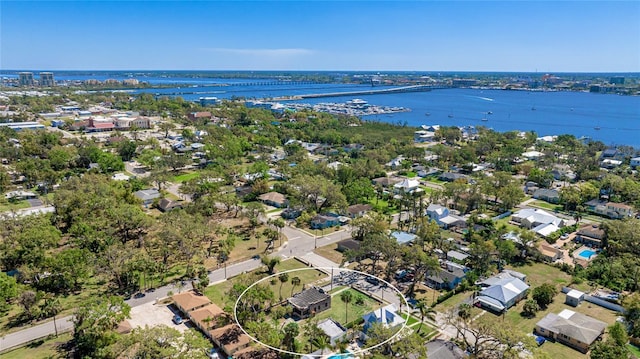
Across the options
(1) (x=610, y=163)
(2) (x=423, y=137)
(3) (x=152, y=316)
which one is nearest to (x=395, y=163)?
(2) (x=423, y=137)

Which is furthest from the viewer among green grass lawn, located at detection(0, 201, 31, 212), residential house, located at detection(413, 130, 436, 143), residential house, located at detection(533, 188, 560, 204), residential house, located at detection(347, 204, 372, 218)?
residential house, located at detection(413, 130, 436, 143)

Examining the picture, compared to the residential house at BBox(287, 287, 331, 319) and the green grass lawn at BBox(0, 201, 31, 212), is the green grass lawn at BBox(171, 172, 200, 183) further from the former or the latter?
the residential house at BBox(287, 287, 331, 319)

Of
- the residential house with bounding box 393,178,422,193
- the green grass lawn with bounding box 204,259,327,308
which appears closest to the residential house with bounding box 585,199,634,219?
the residential house with bounding box 393,178,422,193

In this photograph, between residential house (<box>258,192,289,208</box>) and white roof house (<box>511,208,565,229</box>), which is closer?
white roof house (<box>511,208,565,229</box>)

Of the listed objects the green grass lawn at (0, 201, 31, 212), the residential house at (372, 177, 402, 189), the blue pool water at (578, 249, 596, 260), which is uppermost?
the residential house at (372, 177, 402, 189)

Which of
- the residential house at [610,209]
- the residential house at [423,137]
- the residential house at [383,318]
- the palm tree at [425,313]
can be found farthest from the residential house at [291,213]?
the residential house at [423,137]

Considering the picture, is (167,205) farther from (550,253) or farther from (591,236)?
(591,236)
